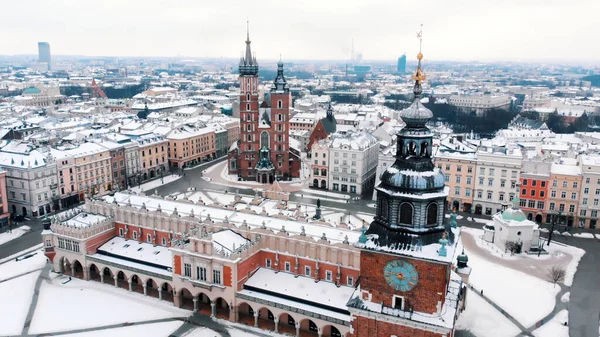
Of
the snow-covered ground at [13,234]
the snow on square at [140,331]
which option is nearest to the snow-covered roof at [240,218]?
the snow on square at [140,331]

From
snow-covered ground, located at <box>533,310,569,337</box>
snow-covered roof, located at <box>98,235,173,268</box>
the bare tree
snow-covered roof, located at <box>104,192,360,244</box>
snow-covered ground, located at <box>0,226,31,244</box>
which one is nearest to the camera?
snow-covered ground, located at <box>533,310,569,337</box>

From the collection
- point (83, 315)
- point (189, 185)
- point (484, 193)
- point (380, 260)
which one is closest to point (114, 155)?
point (189, 185)

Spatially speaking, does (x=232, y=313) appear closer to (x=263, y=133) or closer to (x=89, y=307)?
(x=89, y=307)

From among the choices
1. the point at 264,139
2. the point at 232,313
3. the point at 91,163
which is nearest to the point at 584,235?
the point at 232,313

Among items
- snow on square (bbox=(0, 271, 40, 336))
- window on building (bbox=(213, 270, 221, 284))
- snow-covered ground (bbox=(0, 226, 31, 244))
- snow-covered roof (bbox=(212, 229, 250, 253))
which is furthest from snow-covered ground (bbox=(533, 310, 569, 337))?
snow-covered ground (bbox=(0, 226, 31, 244))

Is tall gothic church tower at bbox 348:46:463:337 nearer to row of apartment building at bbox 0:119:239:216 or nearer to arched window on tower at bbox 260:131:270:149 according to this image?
row of apartment building at bbox 0:119:239:216

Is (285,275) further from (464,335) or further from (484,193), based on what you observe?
(484,193)
